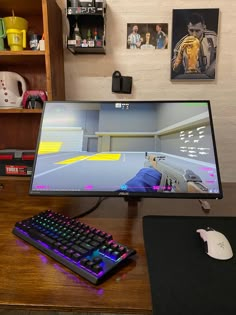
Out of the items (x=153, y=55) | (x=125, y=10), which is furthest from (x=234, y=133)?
(x=125, y=10)

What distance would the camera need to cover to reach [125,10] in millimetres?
1295

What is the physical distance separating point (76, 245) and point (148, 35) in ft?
3.75

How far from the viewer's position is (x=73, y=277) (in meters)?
0.52

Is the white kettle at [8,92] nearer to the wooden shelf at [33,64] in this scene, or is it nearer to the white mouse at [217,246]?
the wooden shelf at [33,64]

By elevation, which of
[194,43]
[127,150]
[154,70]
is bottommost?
[127,150]

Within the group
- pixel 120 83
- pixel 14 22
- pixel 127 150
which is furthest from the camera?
pixel 120 83

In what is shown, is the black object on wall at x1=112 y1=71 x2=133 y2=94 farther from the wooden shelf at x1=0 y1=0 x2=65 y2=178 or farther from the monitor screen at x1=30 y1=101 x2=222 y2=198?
the monitor screen at x1=30 y1=101 x2=222 y2=198

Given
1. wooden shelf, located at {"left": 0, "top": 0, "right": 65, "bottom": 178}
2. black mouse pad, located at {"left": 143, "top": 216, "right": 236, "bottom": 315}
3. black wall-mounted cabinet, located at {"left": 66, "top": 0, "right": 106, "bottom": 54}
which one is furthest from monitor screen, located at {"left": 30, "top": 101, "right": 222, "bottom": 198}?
black wall-mounted cabinet, located at {"left": 66, "top": 0, "right": 106, "bottom": 54}

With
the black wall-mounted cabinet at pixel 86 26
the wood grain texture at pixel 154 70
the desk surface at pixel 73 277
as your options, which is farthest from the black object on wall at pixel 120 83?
the desk surface at pixel 73 277

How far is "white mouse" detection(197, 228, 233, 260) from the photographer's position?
58 centimetres

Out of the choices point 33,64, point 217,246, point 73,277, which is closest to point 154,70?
point 33,64

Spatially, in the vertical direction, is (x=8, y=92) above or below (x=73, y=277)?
above

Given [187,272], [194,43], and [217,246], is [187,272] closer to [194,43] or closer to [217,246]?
[217,246]

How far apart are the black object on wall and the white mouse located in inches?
37.0
